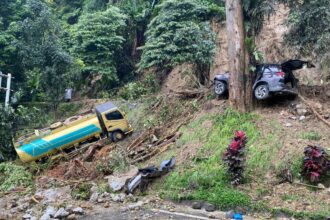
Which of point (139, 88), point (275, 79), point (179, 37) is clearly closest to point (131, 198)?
point (275, 79)

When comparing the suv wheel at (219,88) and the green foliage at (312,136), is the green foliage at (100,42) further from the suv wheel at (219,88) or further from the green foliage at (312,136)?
the green foliage at (312,136)

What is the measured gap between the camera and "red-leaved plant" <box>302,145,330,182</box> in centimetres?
1048

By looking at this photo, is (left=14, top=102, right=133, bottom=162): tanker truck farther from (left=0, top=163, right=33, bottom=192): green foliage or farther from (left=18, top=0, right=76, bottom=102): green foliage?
(left=18, top=0, right=76, bottom=102): green foliage

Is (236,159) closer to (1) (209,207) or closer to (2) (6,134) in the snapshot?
(1) (209,207)

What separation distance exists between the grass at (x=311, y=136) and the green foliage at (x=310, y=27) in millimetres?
3216

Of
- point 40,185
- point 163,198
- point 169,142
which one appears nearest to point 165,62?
point 169,142

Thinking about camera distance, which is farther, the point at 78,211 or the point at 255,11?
the point at 255,11

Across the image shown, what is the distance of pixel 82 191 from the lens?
497 inches

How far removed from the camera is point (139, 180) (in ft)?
40.0

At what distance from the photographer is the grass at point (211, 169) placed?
10617 mm

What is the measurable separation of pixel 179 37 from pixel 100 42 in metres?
5.91

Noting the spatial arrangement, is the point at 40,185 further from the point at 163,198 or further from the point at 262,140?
the point at 262,140

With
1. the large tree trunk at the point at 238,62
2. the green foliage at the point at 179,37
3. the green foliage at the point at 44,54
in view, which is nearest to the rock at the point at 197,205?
the large tree trunk at the point at 238,62

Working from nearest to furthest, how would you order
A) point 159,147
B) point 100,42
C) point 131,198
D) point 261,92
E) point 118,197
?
point 131,198, point 118,197, point 261,92, point 159,147, point 100,42
